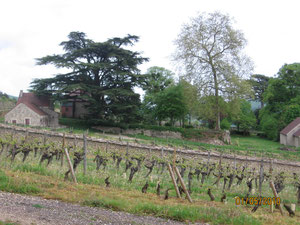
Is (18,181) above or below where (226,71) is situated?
below

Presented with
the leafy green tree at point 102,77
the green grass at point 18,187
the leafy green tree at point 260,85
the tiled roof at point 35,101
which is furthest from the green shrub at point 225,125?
the green grass at point 18,187

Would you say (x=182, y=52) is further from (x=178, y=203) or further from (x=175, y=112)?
(x=178, y=203)

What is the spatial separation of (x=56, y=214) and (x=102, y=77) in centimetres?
3123

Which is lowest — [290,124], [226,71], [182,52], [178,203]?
[178,203]

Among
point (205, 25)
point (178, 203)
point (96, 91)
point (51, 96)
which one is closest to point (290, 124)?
point (205, 25)

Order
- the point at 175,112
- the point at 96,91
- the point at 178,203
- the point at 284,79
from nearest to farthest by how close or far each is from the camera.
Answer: the point at 178,203 < the point at 96,91 < the point at 175,112 < the point at 284,79

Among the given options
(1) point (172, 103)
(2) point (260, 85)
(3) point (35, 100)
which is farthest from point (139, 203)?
(2) point (260, 85)

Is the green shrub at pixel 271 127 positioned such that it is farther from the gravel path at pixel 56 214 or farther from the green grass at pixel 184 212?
the gravel path at pixel 56 214

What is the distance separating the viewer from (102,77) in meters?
37.1

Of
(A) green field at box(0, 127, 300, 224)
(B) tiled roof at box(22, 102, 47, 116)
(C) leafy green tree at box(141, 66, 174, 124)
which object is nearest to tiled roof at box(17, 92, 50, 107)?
(B) tiled roof at box(22, 102, 47, 116)

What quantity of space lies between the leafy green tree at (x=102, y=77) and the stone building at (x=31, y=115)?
104 inches

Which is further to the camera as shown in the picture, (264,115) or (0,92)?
(0,92)

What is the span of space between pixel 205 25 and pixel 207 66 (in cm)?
525

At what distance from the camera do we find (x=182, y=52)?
127 ft
